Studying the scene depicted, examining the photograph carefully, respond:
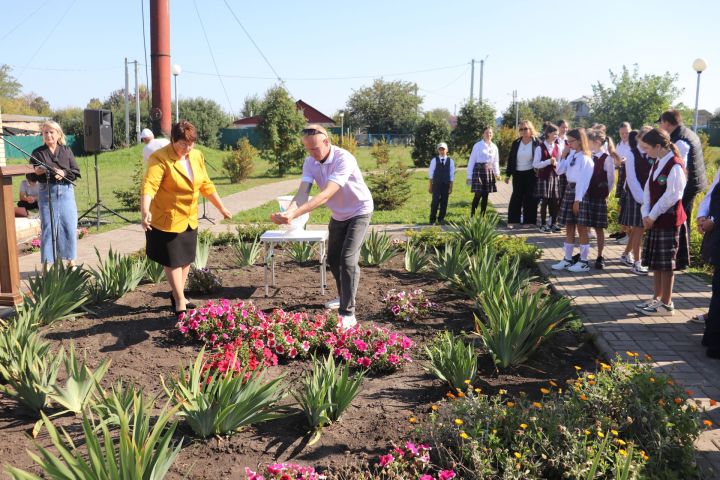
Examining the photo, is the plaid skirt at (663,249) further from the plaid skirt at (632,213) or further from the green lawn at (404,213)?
the green lawn at (404,213)

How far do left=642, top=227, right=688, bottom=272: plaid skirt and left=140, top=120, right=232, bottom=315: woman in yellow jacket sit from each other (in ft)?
12.8

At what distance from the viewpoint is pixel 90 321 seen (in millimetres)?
5422

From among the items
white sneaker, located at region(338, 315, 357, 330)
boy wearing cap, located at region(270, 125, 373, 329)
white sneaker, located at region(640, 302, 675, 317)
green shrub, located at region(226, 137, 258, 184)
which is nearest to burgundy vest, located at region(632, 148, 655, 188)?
white sneaker, located at region(640, 302, 675, 317)

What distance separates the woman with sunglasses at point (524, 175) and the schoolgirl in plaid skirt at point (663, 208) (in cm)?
545

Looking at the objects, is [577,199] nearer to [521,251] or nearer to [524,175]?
[521,251]

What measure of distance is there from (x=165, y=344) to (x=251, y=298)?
4.93 ft

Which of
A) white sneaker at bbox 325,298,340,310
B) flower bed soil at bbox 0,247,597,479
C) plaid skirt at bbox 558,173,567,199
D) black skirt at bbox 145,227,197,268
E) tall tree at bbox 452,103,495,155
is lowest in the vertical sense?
flower bed soil at bbox 0,247,597,479

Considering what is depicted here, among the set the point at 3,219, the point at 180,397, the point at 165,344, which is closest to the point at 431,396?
the point at 180,397

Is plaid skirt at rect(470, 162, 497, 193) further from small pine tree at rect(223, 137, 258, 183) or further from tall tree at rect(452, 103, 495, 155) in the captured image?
tall tree at rect(452, 103, 495, 155)

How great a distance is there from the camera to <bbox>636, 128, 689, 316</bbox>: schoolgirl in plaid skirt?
552cm

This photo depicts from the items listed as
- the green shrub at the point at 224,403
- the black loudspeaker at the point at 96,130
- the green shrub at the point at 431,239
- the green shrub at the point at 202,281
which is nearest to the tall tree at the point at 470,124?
the black loudspeaker at the point at 96,130

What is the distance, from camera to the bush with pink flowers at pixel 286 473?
282 centimetres

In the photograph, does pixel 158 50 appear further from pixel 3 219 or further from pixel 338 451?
pixel 338 451

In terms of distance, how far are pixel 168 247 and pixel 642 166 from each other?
17.3 feet
